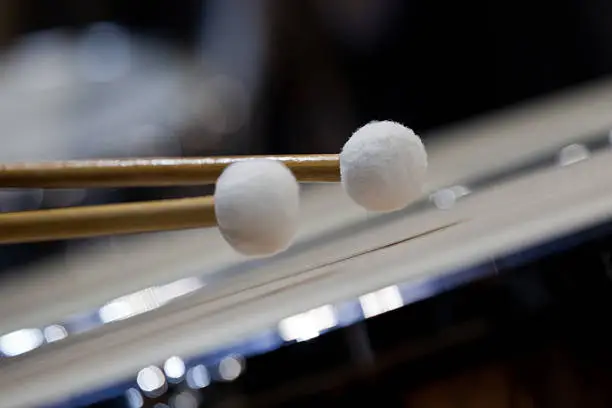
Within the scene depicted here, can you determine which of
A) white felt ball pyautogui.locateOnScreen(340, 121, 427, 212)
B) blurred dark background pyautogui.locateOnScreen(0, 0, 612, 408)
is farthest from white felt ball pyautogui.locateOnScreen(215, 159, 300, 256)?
blurred dark background pyautogui.locateOnScreen(0, 0, 612, 408)

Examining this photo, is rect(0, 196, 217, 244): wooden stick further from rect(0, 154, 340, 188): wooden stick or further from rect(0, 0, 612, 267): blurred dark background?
rect(0, 0, 612, 267): blurred dark background

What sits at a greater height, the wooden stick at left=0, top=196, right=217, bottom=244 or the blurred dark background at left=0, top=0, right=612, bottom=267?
the blurred dark background at left=0, top=0, right=612, bottom=267

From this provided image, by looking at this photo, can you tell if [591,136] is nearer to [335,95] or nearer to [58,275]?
[58,275]

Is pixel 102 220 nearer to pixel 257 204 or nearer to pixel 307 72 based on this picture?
pixel 257 204

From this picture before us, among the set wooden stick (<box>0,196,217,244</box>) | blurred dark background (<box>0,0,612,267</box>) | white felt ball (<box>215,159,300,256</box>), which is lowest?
white felt ball (<box>215,159,300,256</box>)

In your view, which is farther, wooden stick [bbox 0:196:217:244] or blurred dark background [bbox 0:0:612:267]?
blurred dark background [bbox 0:0:612:267]

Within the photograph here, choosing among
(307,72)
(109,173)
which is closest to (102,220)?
(109,173)

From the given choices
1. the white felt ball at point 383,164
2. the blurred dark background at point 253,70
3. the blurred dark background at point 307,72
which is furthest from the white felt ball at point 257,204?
the blurred dark background at point 307,72
